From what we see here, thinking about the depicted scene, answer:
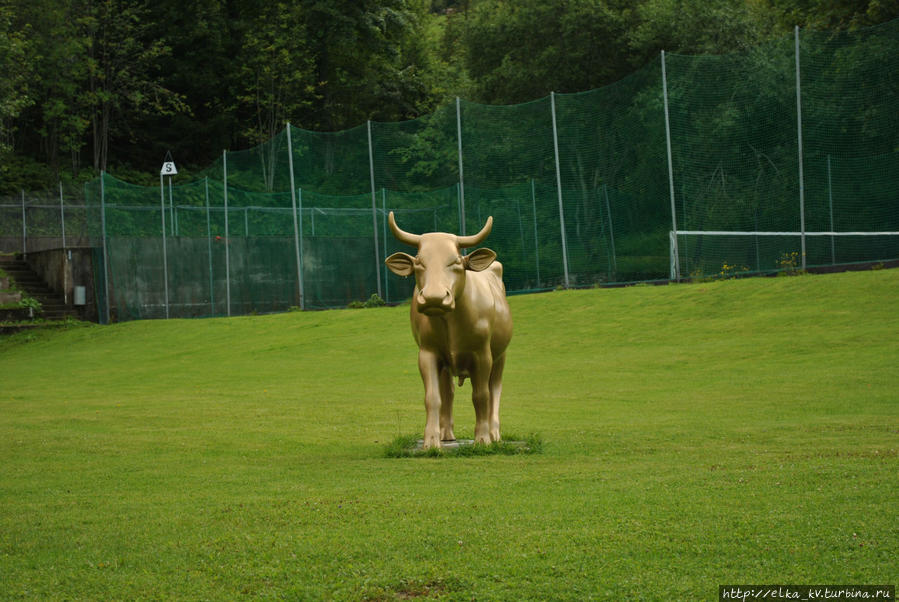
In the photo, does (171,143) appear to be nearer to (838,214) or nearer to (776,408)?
(838,214)

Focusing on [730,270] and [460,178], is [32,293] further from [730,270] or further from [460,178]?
[730,270]

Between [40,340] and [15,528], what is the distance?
22.5m

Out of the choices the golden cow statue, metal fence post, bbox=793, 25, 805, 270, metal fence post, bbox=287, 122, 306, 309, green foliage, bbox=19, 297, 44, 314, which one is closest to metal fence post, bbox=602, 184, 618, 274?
metal fence post, bbox=793, 25, 805, 270

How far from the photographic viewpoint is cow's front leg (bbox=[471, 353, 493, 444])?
969cm

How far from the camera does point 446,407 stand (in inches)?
401

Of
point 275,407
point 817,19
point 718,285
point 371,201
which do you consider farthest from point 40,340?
point 817,19

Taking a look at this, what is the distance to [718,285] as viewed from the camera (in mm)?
23766

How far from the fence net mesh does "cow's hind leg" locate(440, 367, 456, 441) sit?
58.0 feet

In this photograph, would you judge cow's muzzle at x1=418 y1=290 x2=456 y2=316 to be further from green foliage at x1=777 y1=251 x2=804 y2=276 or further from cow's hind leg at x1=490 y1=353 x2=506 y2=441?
green foliage at x1=777 y1=251 x2=804 y2=276

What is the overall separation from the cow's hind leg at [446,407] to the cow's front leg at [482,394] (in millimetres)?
395

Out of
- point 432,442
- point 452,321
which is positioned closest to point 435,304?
point 452,321

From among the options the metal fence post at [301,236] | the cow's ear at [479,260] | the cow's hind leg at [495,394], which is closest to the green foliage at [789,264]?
the metal fence post at [301,236]

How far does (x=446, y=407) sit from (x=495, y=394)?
1.69 ft

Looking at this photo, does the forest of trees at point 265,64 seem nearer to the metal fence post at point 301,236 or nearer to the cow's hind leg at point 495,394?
the metal fence post at point 301,236
